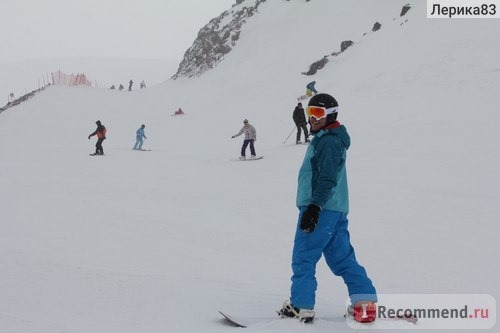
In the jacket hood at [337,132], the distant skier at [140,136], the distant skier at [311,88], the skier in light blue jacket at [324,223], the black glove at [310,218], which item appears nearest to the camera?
the black glove at [310,218]

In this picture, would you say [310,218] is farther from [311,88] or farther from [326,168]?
[311,88]

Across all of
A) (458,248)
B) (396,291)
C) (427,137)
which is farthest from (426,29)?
(396,291)

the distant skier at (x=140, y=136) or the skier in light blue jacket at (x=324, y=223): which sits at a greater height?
the distant skier at (x=140, y=136)

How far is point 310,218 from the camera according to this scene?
10.6ft

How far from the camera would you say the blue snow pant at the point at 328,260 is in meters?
3.38

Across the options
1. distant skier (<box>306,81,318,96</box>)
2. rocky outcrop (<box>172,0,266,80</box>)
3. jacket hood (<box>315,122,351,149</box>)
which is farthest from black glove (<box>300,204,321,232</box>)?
rocky outcrop (<box>172,0,266,80</box>)

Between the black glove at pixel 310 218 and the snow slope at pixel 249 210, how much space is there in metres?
0.73

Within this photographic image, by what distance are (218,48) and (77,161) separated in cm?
3793

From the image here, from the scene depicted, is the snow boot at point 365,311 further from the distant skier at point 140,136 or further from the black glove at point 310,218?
the distant skier at point 140,136

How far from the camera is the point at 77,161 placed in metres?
13.9

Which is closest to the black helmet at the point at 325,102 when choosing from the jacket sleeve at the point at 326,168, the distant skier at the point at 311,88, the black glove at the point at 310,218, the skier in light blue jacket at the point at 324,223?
the skier in light blue jacket at the point at 324,223

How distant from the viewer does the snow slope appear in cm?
385

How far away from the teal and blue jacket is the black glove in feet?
0.13

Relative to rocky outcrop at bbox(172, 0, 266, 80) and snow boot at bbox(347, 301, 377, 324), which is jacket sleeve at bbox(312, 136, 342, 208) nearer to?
snow boot at bbox(347, 301, 377, 324)
